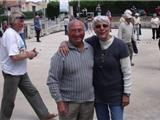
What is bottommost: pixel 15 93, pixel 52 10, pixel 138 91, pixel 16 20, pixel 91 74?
pixel 52 10

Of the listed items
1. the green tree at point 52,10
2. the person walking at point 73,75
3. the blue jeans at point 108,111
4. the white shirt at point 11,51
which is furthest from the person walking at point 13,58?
the green tree at point 52,10

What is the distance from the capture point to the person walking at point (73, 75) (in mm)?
4746

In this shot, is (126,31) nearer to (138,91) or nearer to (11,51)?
(138,91)

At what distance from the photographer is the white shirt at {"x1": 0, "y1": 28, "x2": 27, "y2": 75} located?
261 inches

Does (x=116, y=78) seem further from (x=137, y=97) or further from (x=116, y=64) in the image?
(x=137, y=97)

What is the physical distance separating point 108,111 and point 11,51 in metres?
1.91

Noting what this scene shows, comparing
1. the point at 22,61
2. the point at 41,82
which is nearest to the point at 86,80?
the point at 22,61

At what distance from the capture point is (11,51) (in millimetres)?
6586

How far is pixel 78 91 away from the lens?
15.9 ft

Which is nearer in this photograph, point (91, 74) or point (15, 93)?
point (91, 74)

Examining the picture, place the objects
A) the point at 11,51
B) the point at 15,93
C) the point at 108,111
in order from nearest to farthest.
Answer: the point at 108,111 → the point at 11,51 → the point at 15,93

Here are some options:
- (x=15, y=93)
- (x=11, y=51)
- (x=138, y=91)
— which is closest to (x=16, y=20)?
(x=11, y=51)

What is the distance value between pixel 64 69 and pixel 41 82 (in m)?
7.30

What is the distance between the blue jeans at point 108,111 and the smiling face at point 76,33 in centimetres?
77
